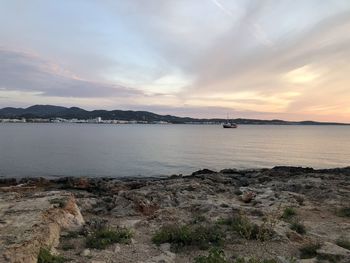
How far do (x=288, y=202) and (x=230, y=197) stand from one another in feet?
9.25

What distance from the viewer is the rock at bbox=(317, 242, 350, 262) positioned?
27.8ft

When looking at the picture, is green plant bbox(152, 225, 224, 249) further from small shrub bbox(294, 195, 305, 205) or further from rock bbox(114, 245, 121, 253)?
small shrub bbox(294, 195, 305, 205)

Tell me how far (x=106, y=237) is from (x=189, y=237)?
214cm

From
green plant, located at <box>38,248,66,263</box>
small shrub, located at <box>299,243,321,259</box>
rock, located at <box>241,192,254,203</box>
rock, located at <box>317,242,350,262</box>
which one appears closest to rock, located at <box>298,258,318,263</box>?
small shrub, located at <box>299,243,321,259</box>

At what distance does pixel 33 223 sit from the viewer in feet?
30.5

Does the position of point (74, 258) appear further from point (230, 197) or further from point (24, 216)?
point (230, 197)

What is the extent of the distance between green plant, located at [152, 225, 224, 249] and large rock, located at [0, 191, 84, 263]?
105 inches

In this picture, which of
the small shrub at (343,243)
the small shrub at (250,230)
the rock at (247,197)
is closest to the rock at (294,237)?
the small shrub at (250,230)

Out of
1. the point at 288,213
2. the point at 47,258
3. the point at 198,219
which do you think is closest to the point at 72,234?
the point at 47,258

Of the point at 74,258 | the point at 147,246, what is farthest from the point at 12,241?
the point at 147,246

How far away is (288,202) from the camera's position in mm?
15211

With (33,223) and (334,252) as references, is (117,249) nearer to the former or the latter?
(33,223)

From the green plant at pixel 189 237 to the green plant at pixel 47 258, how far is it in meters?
2.57

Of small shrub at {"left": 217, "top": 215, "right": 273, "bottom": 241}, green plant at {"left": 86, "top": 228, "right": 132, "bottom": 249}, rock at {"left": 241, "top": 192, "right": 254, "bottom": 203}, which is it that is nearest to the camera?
green plant at {"left": 86, "top": 228, "right": 132, "bottom": 249}
